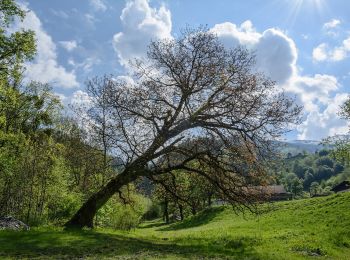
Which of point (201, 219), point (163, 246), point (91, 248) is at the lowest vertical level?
point (163, 246)

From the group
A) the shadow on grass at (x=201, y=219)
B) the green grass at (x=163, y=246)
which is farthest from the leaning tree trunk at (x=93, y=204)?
the shadow on grass at (x=201, y=219)

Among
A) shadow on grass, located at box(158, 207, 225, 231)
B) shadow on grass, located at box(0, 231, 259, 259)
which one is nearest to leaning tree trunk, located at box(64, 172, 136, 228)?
shadow on grass, located at box(0, 231, 259, 259)

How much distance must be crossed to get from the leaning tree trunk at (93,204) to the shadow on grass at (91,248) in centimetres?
322

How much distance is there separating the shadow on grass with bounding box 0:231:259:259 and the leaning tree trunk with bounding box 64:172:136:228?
3219 mm

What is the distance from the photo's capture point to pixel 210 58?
94.0ft

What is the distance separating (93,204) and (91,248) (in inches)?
336

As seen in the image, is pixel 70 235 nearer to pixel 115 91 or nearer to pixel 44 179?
pixel 115 91

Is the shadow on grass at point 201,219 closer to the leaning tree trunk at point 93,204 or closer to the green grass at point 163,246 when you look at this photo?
the green grass at point 163,246

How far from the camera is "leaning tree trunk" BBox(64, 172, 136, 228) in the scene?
2705cm

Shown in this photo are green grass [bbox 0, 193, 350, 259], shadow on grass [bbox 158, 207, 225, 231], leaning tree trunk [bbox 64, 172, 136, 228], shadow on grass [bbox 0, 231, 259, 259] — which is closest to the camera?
shadow on grass [bbox 0, 231, 259, 259]

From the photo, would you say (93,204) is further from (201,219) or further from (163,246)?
(201,219)

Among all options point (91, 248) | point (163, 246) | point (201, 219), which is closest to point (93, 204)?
point (163, 246)

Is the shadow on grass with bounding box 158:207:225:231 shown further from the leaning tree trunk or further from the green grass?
the leaning tree trunk

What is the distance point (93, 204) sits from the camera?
27.4 m
